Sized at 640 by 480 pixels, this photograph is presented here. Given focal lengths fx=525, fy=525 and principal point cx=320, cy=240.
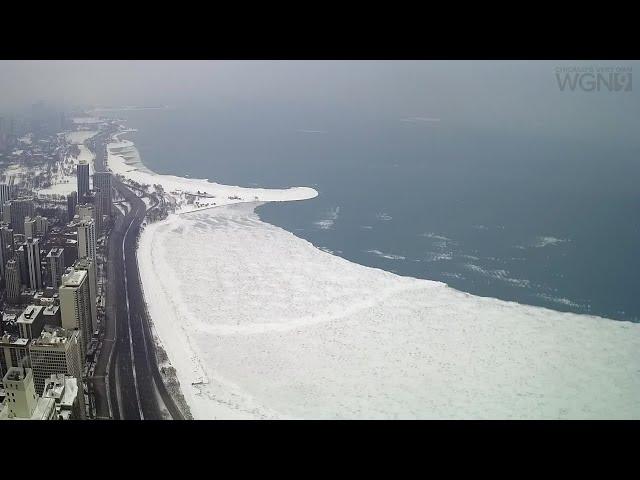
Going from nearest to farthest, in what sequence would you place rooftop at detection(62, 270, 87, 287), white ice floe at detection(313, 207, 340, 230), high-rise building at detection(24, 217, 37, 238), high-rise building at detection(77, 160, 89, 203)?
rooftop at detection(62, 270, 87, 287) < high-rise building at detection(24, 217, 37, 238) < high-rise building at detection(77, 160, 89, 203) < white ice floe at detection(313, 207, 340, 230)

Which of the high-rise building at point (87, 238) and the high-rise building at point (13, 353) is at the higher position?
the high-rise building at point (87, 238)

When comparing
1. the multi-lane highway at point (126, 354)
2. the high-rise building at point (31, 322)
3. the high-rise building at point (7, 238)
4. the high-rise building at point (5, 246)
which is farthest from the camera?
the high-rise building at point (7, 238)

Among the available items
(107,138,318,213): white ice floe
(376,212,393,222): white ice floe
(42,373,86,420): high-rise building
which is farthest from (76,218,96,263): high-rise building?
(376,212,393,222): white ice floe

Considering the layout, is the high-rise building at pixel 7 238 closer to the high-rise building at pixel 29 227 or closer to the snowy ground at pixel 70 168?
the high-rise building at pixel 29 227

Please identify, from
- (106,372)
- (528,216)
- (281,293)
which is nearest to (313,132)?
(528,216)

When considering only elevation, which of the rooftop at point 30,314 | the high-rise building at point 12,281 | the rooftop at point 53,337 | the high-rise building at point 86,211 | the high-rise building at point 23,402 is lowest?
the high-rise building at point 23,402

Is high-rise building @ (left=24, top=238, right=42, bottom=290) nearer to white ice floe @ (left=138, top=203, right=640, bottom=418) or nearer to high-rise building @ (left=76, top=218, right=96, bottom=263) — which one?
high-rise building @ (left=76, top=218, right=96, bottom=263)

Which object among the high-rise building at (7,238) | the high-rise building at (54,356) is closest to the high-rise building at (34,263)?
the high-rise building at (7,238)
